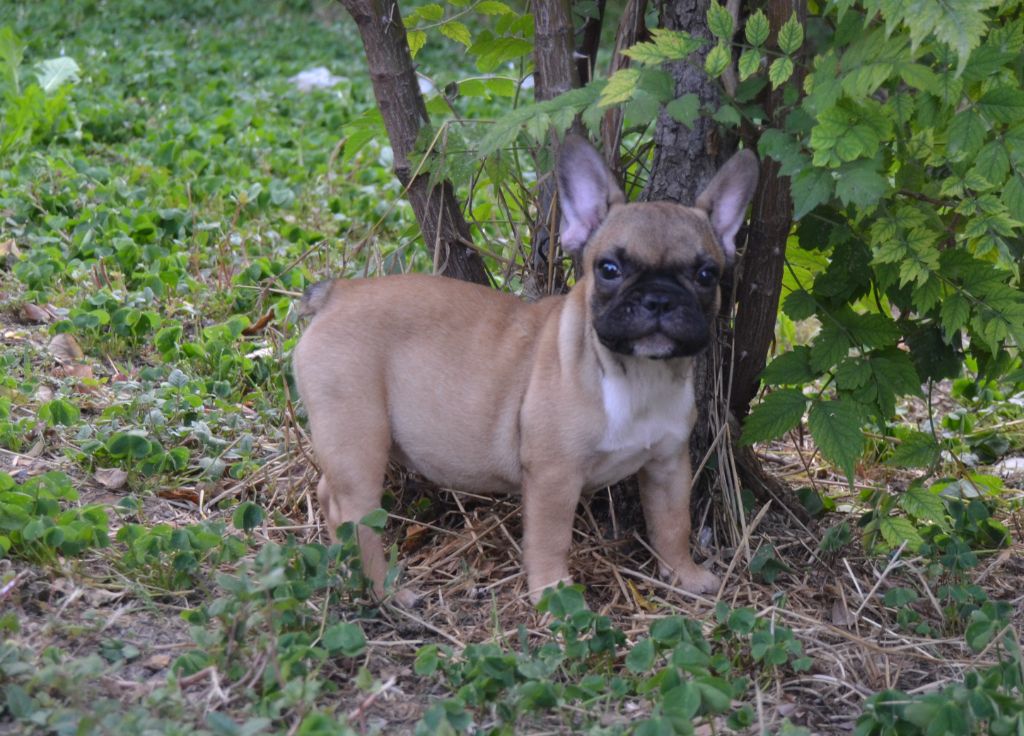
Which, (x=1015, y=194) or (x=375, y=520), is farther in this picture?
(x=375, y=520)

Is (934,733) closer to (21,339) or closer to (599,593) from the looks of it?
(599,593)

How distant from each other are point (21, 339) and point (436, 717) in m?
3.56

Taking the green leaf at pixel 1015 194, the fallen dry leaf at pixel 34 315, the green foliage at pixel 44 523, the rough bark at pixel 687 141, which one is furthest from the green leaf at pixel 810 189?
the fallen dry leaf at pixel 34 315

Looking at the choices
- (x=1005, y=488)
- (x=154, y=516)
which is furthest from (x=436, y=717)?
(x=1005, y=488)

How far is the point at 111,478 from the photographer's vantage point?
189 inches

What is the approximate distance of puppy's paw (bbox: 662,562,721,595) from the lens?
14.8ft

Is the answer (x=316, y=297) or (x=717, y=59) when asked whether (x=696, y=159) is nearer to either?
(x=717, y=59)

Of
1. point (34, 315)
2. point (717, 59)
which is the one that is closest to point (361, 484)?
point (717, 59)

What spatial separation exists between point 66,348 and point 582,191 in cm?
274

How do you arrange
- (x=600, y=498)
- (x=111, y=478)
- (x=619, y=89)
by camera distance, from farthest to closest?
(x=600, y=498)
(x=111, y=478)
(x=619, y=89)

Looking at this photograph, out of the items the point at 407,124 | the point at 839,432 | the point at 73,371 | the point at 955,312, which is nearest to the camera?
the point at 955,312

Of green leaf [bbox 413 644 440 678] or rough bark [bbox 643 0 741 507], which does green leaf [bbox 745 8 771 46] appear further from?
green leaf [bbox 413 644 440 678]

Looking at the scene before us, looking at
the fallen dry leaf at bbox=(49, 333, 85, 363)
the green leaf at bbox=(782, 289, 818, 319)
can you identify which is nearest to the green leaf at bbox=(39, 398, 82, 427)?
the fallen dry leaf at bbox=(49, 333, 85, 363)

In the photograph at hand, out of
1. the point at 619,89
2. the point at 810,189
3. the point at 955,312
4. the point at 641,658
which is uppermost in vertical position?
the point at 619,89
